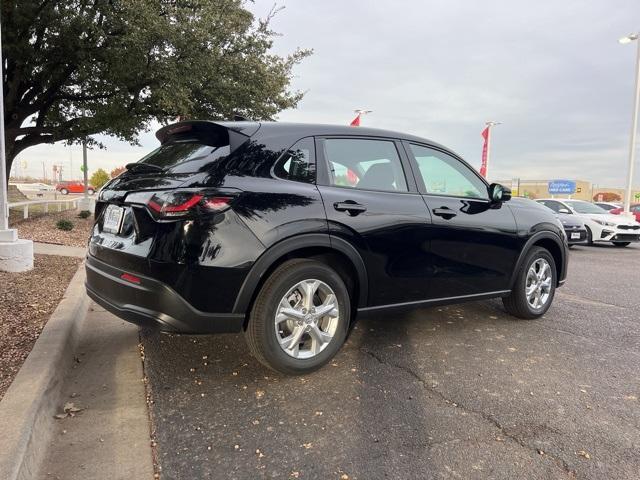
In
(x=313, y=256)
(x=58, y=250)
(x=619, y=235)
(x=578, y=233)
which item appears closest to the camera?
(x=313, y=256)

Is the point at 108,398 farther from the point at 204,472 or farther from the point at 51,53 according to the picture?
the point at 51,53

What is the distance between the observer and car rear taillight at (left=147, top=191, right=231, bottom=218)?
9.34 ft

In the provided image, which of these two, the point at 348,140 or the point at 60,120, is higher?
the point at 60,120

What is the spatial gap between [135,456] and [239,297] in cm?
101

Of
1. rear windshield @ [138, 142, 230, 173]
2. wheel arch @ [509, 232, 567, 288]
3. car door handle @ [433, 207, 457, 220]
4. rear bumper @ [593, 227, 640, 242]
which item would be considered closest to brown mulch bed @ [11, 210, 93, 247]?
rear windshield @ [138, 142, 230, 173]

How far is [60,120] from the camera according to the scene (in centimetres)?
1396

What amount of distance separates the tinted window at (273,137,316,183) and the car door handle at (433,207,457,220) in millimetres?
1157

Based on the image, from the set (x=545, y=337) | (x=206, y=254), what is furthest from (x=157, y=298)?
(x=545, y=337)

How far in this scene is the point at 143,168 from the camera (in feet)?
11.3

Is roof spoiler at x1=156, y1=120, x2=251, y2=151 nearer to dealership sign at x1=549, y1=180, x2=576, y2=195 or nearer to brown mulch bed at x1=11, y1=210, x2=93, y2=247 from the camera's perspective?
brown mulch bed at x1=11, y1=210, x2=93, y2=247

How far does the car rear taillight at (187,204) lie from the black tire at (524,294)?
3140 mm

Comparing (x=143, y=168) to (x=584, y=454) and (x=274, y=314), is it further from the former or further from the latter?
(x=584, y=454)

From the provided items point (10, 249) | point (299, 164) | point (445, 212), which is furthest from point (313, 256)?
point (10, 249)

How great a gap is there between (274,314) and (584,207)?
48.2ft
